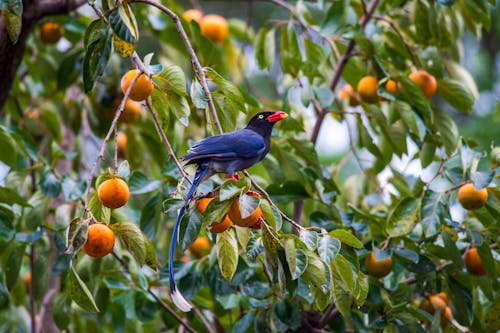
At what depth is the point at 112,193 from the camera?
1881mm

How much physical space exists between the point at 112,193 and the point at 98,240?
0.39ft

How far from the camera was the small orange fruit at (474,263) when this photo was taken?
2.56 meters

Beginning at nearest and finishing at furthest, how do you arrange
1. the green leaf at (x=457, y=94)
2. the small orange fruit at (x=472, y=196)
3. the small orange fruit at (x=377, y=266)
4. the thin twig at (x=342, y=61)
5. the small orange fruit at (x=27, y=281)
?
the small orange fruit at (x=472, y=196) → the small orange fruit at (x=377, y=266) → the green leaf at (x=457, y=94) → the thin twig at (x=342, y=61) → the small orange fruit at (x=27, y=281)

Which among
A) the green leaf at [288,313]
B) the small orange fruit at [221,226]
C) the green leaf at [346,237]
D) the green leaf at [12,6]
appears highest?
the green leaf at [12,6]

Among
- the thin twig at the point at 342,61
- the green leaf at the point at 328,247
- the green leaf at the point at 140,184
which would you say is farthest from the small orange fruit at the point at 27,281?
the green leaf at the point at 328,247

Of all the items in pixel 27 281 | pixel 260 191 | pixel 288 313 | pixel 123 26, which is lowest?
pixel 27 281

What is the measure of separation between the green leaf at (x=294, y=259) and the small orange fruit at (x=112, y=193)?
1.37 ft

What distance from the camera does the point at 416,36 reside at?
308 cm

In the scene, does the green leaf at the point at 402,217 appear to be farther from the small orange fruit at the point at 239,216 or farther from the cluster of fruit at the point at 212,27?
the cluster of fruit at the point at 212,27

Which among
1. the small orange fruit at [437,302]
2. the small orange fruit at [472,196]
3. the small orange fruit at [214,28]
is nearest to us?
the small orange fruit at [472,196]

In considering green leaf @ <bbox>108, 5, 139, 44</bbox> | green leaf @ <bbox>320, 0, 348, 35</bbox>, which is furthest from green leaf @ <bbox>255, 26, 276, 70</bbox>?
green leaf @ <bbox>108, 5, 139, 44</bbox>

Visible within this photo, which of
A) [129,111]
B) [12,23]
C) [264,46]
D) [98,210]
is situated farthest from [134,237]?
[264,46]

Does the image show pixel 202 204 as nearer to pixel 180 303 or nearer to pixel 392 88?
pixel 180 303

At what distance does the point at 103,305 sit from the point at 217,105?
3.17 feet
